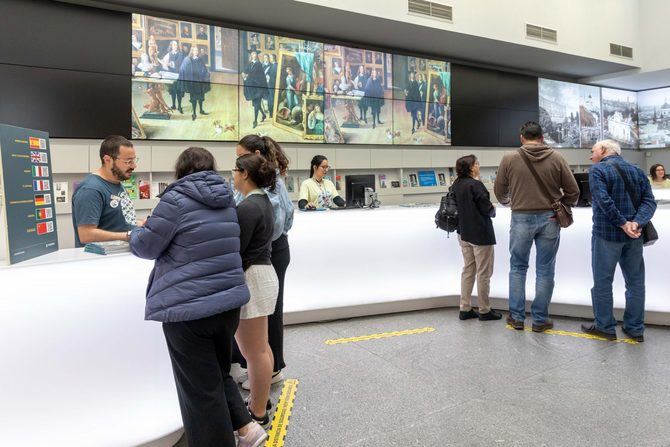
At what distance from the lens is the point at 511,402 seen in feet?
8.07

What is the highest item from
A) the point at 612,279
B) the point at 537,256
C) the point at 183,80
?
the point at 183,80

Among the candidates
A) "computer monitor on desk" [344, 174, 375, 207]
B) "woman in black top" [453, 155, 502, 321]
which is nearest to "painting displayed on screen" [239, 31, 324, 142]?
"computer monitor on desk" [344, 174, 375, 207]

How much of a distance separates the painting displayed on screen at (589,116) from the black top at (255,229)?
9234 millimetres

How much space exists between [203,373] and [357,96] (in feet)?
19.0

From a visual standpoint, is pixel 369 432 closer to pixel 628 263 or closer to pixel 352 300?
pixel 352 300

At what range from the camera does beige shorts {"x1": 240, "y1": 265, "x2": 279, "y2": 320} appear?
2.02m

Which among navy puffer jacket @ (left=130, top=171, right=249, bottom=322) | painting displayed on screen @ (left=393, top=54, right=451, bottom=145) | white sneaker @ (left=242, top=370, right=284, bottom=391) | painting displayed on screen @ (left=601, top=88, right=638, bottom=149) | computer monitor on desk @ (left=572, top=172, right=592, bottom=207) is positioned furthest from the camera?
painting displayed on screen @ (left=601, top=88, right=638, bottom=149)

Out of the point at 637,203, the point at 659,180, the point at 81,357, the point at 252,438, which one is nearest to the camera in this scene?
the point at 81,357

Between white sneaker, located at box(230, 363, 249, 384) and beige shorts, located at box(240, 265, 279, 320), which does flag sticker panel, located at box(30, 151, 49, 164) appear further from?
white sneaker, located at box(230, 363, 249, 384)

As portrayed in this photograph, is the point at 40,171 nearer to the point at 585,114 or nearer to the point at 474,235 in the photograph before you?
the point at 474,235

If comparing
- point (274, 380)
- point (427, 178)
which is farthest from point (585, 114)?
point (274, 380)

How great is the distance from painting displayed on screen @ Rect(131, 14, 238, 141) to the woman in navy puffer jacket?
13.5ft

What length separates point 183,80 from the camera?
558 centimetres

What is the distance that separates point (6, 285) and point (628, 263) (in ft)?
12.9
